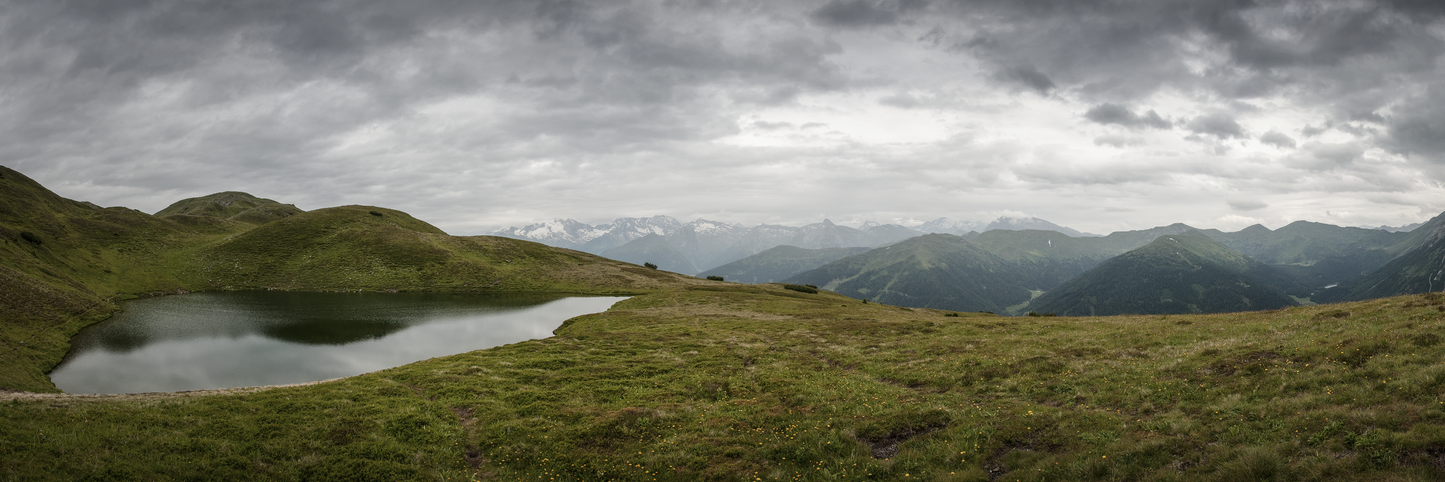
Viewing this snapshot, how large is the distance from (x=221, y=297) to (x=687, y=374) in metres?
95.1

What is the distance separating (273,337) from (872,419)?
59090 millimetres

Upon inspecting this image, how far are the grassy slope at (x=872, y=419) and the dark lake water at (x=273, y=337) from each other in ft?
43.4

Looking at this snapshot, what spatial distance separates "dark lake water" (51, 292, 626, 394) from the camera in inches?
1438

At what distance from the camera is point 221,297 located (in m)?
85.1

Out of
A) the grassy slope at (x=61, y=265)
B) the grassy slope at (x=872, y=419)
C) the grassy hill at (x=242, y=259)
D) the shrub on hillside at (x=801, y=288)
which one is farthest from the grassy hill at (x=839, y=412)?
the shrub on hillside at (x=801, y=288)

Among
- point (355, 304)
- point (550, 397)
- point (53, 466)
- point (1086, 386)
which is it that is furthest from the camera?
point (355, 304)

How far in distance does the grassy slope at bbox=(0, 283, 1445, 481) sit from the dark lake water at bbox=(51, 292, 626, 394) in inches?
521

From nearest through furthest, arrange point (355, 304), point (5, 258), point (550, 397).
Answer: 1. point (550, 397)
2. point (5, 258)
3. point (355, 304)

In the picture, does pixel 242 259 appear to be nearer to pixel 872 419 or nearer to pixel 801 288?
pixel 801 288

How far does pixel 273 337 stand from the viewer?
51.5 metres

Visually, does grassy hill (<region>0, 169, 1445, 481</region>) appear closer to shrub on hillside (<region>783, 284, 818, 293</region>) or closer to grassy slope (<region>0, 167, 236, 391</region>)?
grassy slope (<region>0, 167, 236, 391</region>)

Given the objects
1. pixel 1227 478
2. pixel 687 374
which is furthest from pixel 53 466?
pixel 1227 478

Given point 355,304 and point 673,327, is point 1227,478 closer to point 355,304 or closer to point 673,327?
point 673,327

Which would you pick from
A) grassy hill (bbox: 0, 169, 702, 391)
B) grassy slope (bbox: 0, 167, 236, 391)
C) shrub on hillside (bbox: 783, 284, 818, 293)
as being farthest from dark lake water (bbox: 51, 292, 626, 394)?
shrub on hillside (bbox: 783, 284, 818, 293)
